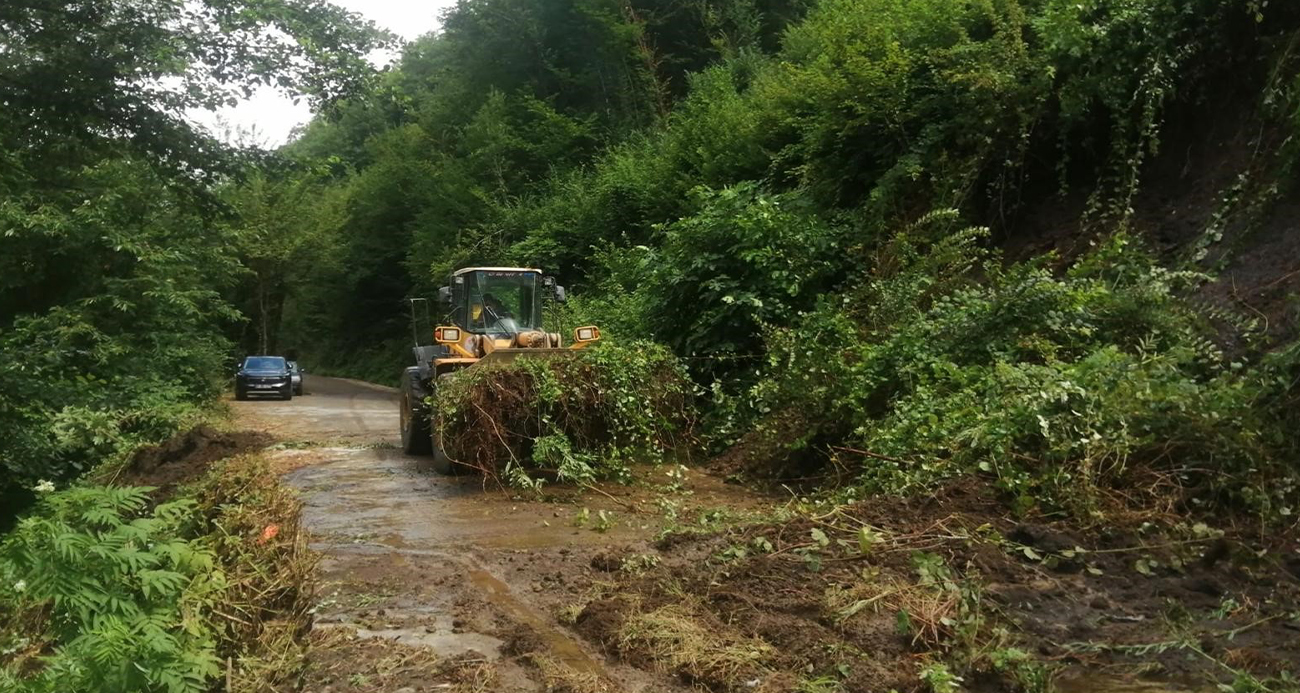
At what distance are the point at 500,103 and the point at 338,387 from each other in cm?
1376

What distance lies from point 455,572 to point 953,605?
3.69 meters

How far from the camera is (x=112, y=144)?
12562 millimetres

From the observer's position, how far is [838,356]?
36.4ft

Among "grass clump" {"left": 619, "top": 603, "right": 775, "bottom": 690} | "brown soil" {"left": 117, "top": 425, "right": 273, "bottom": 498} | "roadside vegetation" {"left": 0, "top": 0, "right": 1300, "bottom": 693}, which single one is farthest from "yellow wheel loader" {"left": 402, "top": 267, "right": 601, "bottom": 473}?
"grass clump" {"left": 619, "top": 603, "right": 775, "bottom": 690}

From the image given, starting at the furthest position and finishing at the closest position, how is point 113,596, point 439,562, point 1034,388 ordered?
1. point 1034,388
2. point 439,562
3. point 113,596

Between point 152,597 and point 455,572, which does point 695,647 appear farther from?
point 152,597

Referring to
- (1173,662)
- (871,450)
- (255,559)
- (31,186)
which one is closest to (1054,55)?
(871,450)

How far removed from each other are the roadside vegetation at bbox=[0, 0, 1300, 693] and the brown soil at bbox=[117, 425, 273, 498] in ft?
1.20

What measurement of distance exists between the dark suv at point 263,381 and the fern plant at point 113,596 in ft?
87.3

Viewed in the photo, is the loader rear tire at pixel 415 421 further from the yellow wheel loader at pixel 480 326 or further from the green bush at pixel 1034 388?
the green bush at pixel 1034 388

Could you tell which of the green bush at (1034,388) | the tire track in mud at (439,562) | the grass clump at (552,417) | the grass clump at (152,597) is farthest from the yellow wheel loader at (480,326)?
the grass clump at (152,597)

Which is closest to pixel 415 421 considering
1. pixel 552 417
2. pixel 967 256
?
pixel 552 417

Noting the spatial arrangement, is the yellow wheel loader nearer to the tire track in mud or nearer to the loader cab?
the loader cab

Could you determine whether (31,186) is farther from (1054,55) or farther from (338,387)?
(338,387)
